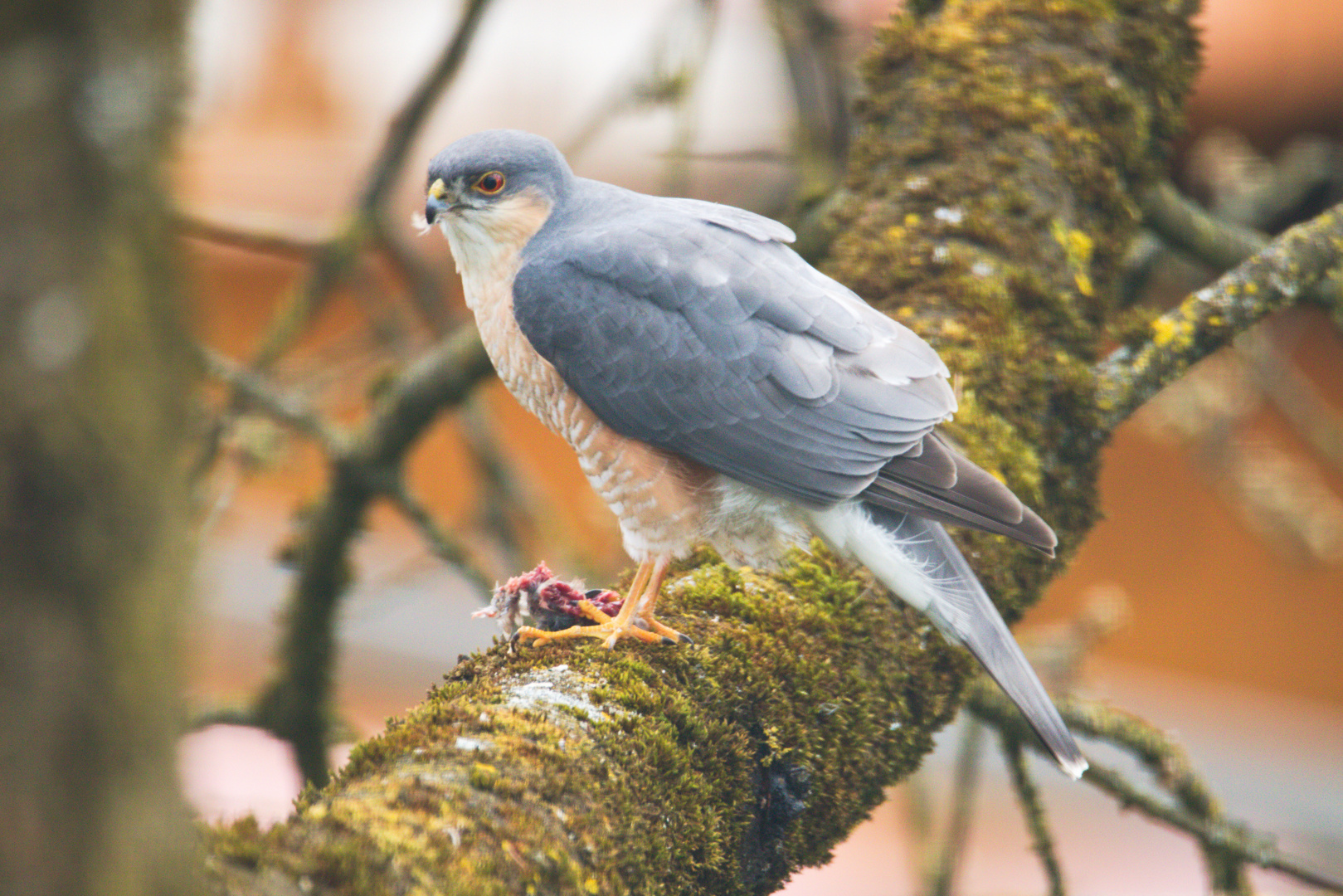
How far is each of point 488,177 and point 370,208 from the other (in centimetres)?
141

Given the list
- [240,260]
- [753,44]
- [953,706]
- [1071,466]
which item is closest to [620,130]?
[753,44]

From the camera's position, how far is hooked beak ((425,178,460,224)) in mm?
2779

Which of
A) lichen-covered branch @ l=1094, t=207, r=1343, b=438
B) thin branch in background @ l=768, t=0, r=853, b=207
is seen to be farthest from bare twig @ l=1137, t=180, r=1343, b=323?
thin branch in background @ l=768, t=0, r=853, b=207

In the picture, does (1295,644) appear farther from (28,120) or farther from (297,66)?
(297,66)

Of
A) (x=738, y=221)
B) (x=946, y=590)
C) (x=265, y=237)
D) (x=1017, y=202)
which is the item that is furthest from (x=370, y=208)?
(x=946, y=590)

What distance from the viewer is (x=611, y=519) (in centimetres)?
517

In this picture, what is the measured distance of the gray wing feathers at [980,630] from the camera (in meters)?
2.16

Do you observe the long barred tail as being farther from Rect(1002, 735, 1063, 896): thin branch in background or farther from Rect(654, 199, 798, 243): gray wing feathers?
Rect(1002, 735, 1063, 896): thin branch in background

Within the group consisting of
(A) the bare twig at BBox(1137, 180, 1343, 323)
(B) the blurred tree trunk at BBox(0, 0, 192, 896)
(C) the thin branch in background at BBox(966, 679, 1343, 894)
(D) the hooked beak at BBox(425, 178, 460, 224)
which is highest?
(B) the blurred tree trunk at BBox(0, 0, 192, 896)

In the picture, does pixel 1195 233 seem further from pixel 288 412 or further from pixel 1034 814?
pixel 288 412

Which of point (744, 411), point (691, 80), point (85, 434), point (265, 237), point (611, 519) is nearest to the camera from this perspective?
point (85, 434)

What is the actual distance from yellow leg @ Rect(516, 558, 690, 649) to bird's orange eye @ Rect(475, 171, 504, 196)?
3.50ft

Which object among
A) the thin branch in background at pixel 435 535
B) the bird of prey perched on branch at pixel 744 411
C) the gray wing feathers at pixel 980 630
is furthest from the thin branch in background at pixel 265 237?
the gray wing feathers at pixel 980 630

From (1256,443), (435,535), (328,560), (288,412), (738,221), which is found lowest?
(328,560)
